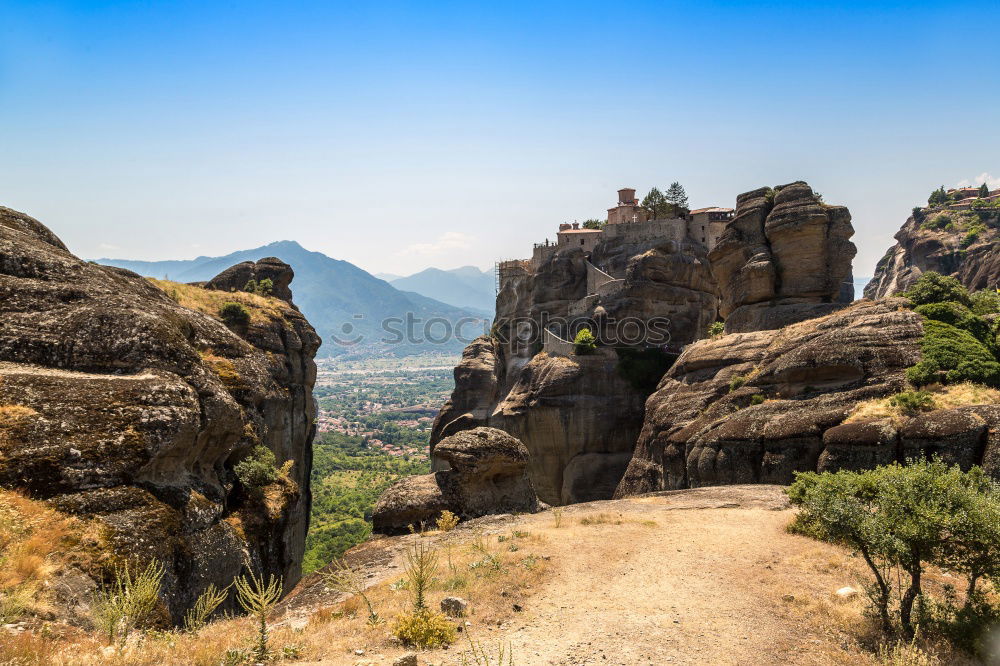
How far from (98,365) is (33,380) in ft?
5.53

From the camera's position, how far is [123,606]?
8.95 metres

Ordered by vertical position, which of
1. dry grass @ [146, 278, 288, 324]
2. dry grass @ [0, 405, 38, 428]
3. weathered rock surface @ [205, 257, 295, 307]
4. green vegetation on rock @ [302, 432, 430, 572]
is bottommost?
green vegetation on rock @ [302, 432, 430, 572]

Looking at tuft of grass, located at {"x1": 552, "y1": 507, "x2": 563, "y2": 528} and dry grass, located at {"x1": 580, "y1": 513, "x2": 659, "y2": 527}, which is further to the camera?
tuft of grass, located at {"x1": 552, "y1": 507, "x2": 563, "y2": 528}

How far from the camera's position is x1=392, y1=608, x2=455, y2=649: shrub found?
34.5 feet

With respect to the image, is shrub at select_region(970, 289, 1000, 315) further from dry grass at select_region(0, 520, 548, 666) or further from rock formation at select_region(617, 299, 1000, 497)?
dry grass at select_region(0, 520, 548, 666)

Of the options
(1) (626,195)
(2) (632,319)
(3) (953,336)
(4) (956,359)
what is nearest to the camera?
(4) (956,359)

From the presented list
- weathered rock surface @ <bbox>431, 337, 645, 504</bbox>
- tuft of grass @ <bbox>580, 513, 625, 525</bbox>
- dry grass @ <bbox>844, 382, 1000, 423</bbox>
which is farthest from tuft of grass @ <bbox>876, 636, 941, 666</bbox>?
weathered rock surface @ <bbox>431, 337, 645, 504</bbox>

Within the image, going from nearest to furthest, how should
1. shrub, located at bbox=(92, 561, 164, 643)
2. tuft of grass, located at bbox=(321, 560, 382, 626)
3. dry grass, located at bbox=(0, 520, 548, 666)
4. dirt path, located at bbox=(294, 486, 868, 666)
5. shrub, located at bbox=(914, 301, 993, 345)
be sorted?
1. dry grass, located at bbox=(0, 520, 548, 666)
2. shrub, located at bbox=(92, 561, 164, 643)
3. dirt path, located at bbox=(294, 486, 868, 666)
4. tuft of grass, located at bbox=(321, 560, 382, 626)
5. shrub, located at bbox=(914, 301, 993, 345)

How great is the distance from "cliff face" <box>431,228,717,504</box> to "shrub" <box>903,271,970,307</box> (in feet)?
75.5

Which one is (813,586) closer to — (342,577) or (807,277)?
(342,577)

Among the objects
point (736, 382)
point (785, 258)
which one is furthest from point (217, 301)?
point (785, 258)

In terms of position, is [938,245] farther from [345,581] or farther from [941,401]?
[345,581]

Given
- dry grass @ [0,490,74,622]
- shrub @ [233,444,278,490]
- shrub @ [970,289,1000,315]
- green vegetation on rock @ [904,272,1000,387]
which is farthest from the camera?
shrub @ [970,289,1000,315]

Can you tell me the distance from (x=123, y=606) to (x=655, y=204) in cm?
8768
